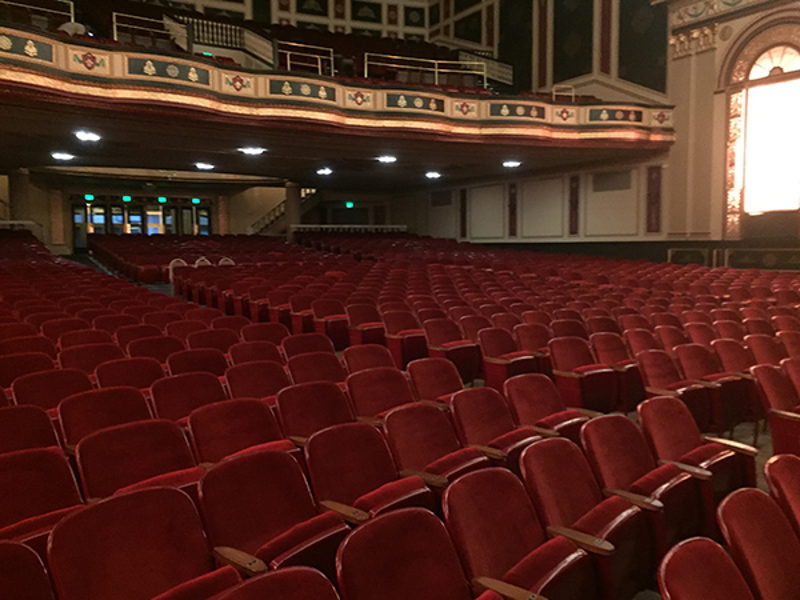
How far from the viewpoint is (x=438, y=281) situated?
661 centimetres

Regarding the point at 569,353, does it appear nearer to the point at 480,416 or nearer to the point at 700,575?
the point at 480,416

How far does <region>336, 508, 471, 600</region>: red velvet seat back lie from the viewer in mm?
1143

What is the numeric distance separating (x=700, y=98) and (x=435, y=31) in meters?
8.96

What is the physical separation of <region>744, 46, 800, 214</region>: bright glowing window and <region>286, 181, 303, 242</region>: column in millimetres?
10140

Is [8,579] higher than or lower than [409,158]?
lower

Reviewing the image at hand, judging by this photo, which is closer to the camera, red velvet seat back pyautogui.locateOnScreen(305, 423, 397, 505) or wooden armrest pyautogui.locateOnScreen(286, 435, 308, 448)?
red velvet seat back pyautogui.locateOnScreen(305, 423, 397, 505)

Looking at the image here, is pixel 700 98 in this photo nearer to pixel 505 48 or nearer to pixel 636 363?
pixel 505 48

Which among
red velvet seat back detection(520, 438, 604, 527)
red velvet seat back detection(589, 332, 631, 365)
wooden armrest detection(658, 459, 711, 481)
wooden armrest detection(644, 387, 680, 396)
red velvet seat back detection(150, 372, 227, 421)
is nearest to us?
red velvet seat back detection(520, 438, 604, 527)

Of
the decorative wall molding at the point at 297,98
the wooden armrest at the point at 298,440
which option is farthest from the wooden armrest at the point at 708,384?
the decorative wall molding at the point at 297,98

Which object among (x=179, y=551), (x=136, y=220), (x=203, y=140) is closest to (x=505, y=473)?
(x=179, y=551)

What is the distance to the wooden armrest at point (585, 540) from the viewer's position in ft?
4.62

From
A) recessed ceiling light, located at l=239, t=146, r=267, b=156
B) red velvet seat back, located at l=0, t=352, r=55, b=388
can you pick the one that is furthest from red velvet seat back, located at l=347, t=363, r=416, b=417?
recessed ceiling light, located at l=239, t=146, r=267, b=156

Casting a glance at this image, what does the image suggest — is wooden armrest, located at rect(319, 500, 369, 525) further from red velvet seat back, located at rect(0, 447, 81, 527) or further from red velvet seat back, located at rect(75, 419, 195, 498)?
red velvet seat back, located at rect(0, 447, 81, 527)

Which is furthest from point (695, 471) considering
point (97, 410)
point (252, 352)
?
point (252, 352)
